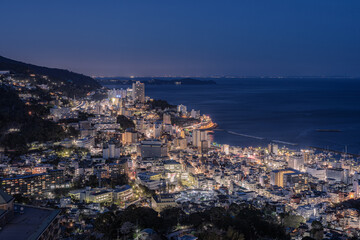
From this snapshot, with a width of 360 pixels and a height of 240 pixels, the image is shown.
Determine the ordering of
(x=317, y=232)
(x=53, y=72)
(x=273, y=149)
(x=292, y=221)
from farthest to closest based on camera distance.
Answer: (x=53, y=72) → (x=273, y=149) → (x=292, y=221) → (x=317, y=232)

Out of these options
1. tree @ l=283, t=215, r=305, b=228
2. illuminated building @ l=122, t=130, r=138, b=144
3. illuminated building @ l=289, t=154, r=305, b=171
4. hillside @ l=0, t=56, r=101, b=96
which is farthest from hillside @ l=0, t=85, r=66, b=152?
hillside @ l=0, t=56, r=101, b=96

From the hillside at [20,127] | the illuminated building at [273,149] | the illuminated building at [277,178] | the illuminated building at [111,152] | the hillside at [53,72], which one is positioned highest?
the hillside at [53,72]

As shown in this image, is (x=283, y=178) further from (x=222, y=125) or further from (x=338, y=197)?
(x=222, y=125)

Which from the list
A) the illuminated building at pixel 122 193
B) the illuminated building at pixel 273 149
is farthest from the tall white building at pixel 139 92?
the illuminated building at pixel 122 193

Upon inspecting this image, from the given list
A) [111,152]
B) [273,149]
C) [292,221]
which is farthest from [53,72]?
[292,221]

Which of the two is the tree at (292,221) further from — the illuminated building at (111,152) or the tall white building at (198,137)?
the tall white building at (198,137)

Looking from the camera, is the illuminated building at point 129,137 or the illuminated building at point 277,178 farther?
the illuminated building at point 129,137

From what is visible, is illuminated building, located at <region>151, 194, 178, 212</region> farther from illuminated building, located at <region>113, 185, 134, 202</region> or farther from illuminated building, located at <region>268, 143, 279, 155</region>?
illuminated building, located at <region>268, 143, 279, 155</region>

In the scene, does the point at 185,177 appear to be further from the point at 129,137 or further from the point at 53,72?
the point at 53,72

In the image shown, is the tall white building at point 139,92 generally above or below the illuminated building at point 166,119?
above

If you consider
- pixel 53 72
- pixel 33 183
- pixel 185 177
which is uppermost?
pixel 53 72

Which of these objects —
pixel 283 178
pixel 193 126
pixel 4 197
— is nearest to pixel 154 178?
pixel 283 178
